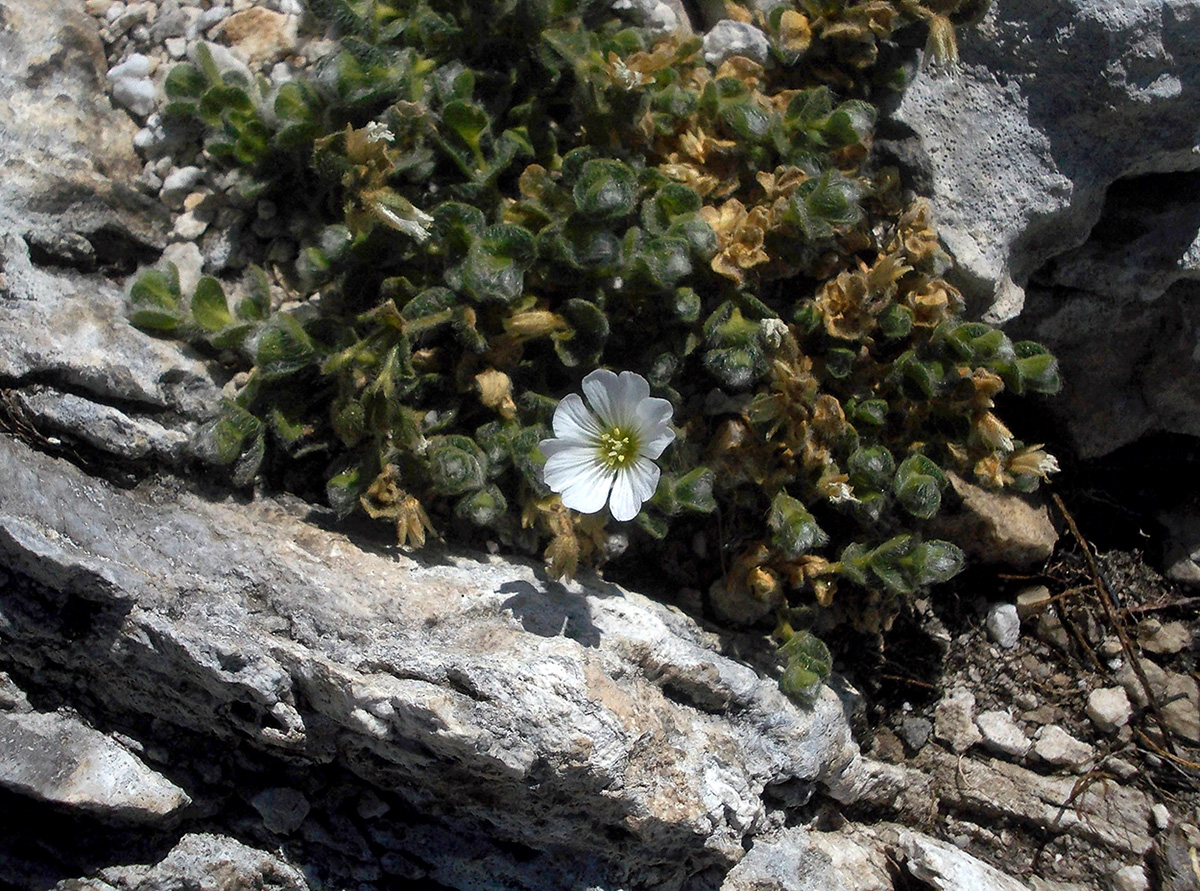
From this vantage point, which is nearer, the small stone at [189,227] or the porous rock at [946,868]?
the porous rock at [946,868]

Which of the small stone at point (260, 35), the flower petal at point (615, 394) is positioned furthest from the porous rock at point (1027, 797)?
the small stone at point (260, 35)

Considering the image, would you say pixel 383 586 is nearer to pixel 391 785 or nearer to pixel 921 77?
pixel 391 785

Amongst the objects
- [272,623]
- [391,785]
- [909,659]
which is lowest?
[909,659]

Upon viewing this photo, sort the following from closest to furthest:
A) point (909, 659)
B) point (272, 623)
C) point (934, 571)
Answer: point (272, 623) < point (934, 571) < point (909, 659)

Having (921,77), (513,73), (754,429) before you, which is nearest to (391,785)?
(754,429)

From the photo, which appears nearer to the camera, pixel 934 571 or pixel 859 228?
pixel 934 571

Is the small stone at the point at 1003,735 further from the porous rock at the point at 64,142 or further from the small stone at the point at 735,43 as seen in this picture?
the porous rock at the point at 64,142

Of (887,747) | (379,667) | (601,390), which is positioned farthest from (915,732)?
(379,667)

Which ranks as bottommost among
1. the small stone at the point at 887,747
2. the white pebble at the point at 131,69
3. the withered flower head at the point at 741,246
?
the small stone at the point at 887,747
